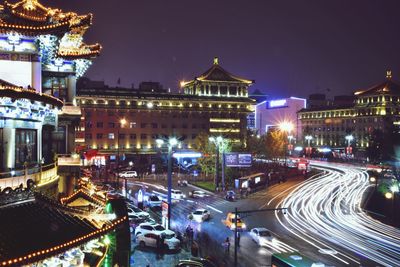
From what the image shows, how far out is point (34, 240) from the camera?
9328 mm

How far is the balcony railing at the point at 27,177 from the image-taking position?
49.4 feet

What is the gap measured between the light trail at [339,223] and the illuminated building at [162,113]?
1152 inches

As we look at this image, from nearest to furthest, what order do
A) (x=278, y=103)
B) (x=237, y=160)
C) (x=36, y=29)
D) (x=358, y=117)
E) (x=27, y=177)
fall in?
(x=27, y=177), (x=36, y=29), (x=237, y=160), (x=358, y=117), (x=278, y=103)

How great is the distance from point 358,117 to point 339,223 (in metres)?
82.6

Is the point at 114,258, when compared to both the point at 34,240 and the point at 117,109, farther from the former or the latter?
the point at 117,109

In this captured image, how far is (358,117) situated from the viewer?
11381 centimetres

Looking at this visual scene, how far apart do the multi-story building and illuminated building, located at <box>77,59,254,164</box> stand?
35.2 meters

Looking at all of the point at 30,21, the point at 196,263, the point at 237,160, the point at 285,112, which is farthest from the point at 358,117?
the point at 30,21

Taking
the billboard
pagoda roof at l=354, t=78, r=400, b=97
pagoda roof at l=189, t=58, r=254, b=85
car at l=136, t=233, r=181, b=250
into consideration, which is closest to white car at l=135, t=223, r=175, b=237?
car at l=136, t=233, r=181, b=250

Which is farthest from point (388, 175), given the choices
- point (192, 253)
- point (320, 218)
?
point (192, 253)

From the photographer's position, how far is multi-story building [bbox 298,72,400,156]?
108 metres

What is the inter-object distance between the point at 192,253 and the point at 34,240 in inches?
778

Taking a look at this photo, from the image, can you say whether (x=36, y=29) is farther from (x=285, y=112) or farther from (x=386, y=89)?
(x=285, y=112)

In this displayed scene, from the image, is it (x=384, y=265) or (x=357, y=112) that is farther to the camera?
(x=357, y=112)
